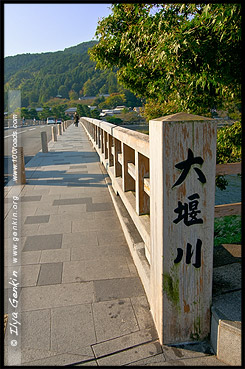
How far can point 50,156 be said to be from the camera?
1248cm

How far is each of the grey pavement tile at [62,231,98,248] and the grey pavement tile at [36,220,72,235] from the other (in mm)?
199

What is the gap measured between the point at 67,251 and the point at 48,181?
13.9 ft

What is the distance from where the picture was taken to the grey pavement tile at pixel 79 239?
408 cm

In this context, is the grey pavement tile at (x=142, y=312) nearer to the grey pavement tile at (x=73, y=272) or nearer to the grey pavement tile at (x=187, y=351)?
the grey pavement tile at (x=187, y=351)

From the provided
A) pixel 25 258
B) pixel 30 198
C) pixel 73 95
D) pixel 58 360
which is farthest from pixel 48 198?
pixel 73 95

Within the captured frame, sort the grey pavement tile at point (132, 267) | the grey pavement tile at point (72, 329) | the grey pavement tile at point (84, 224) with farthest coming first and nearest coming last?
the grey pavement tile at point (84, 224) < the grey pavement tile at point (132, 267) < the grey pavement tile at point (72, 329)

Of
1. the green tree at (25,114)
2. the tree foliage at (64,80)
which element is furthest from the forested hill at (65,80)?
the green tree at (25,114)

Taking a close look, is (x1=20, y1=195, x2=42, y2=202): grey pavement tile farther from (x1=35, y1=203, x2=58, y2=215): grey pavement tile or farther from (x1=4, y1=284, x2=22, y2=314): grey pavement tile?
(x1=4, y1=284, x2=22, y2=314): grey pavement tile

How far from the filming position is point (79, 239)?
4.24 m

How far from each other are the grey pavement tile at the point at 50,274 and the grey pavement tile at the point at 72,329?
0.51 m

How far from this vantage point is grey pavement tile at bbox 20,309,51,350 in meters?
2.35

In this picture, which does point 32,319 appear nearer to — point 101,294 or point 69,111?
point 101,294

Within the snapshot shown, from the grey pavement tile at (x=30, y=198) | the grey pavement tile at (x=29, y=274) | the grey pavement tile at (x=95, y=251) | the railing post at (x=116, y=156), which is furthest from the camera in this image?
the grey pavement tile at (x=30, y=198)

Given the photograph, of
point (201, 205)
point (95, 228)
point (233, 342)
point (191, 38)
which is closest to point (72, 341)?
point (233, 342)
